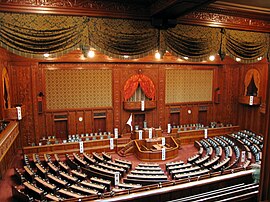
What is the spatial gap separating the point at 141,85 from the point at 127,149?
12.8ft

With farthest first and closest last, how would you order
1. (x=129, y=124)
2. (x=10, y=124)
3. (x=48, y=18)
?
1. (x=129, y=124)
2. (x=10, y=124)
3. (x=48, y=18)

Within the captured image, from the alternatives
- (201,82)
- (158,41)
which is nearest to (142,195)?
(158,41)

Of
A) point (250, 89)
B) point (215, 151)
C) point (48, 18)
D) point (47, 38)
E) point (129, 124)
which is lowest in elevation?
point (215, 151)

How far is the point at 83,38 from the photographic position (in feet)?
12.4

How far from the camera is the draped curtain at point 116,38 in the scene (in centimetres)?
343

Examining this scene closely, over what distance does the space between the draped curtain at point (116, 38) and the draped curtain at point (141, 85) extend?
27.1 feet

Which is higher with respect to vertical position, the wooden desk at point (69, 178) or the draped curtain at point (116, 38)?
the draped curtain at point (116, 38)

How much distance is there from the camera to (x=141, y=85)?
12992mm

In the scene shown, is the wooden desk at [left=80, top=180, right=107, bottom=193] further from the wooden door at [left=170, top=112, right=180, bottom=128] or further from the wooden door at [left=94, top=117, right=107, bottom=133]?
the wooden door at [left=170, top=112, right=180, bottom=128]

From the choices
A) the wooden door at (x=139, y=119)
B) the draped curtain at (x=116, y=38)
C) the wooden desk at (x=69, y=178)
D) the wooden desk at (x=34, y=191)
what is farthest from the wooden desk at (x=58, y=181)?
the wooden door at (x=139, y=119)

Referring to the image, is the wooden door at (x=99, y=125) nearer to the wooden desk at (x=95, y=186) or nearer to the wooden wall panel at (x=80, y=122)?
the wooden wall panel at (x=80, y=122)

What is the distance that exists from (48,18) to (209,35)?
311cm

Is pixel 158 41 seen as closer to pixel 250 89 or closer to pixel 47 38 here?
pixel 47 38

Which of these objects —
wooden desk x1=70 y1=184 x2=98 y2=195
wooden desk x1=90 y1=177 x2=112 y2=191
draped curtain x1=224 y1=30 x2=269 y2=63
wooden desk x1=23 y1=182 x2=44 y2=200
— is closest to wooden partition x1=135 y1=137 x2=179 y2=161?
wooden desk x1=90 y1=177 x2=112 y2=191
